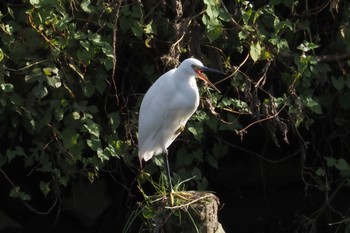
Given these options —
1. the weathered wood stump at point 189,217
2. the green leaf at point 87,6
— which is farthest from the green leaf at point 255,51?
the weathered wood stump at point 189,217

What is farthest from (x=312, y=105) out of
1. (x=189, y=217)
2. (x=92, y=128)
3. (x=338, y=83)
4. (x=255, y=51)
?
(x=189, y=217)

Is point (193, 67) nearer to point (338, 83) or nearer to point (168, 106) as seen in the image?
point (168, 106)

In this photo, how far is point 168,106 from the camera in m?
3.67

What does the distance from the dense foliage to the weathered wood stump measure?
32.9 inches

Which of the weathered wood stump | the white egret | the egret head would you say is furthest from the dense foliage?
the weathered wood stump

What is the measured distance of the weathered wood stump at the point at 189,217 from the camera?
3111mm

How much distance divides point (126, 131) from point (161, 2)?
23.8 inches

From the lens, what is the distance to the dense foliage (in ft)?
12.7

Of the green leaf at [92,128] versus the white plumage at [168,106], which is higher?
the white plumage at [168,106]

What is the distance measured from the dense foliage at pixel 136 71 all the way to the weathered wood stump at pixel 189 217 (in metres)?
0.84

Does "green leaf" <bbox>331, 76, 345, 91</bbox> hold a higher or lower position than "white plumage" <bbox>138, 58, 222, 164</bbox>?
lower

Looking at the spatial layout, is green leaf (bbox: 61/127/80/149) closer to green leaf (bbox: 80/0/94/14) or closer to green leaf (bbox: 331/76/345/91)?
green leaf (bbox: 80/0/94/14)

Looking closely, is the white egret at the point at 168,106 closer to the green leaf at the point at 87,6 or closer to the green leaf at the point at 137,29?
the green leaf at the point at 137,29

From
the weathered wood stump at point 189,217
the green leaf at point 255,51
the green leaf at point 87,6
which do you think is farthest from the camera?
the green leaf at point 255,51
